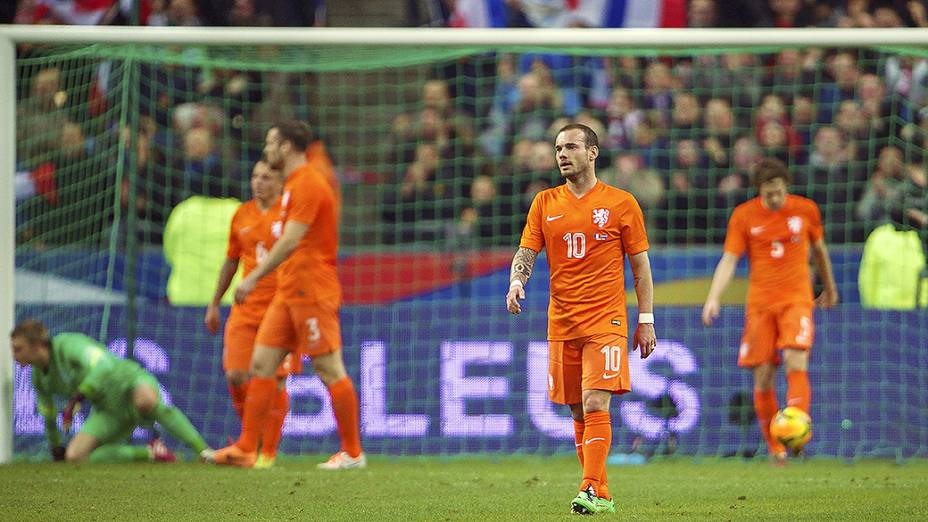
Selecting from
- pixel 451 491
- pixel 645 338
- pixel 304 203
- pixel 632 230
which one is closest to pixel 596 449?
pixel 645 338

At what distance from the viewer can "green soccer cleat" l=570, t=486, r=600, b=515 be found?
6672 mm

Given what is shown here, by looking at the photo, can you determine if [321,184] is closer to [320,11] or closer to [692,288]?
[692,288]

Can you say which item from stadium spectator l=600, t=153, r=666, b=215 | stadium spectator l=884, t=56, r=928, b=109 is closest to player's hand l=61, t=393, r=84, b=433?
stadium spectator l=600, t=153, r=666, b=215

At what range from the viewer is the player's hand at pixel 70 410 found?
10.7 m

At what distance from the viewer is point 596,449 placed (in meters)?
6.89

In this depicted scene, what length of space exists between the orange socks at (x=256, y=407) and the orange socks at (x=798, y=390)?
3.67 metres

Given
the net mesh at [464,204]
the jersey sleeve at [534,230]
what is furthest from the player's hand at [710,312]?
the jersey sleeve at [534,230]

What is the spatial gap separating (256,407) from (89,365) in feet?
4.75

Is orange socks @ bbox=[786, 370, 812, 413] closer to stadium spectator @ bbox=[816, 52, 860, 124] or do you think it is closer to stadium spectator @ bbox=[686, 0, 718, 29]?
stadium spectator @ bbox=[816, 52, 860, 124]

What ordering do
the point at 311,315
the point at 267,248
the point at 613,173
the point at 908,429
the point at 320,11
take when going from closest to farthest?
the point at 311,315 < the point at 267,248 < the point at 908,429 < the point at 613,173 < the point at 320,11

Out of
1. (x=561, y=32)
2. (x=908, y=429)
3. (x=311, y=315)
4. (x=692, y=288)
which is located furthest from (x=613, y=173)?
(x=311, y=315)

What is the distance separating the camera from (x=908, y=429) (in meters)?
11.5

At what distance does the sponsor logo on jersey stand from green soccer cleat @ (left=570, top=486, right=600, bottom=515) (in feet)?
4.23

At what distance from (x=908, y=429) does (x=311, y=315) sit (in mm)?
4978
